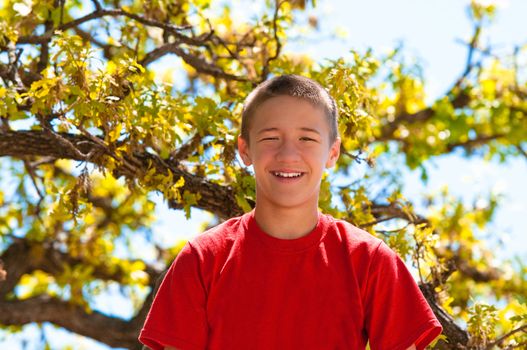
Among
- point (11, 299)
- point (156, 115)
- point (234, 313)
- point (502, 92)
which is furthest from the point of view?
point (502, 92)

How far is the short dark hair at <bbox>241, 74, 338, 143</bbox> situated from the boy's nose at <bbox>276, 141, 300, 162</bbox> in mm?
153

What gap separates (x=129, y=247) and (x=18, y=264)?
0.91m

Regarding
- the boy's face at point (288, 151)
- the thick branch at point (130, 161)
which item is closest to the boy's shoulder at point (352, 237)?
the boy's face at point (288, 151)

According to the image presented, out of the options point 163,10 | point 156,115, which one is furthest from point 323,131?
point 163,10

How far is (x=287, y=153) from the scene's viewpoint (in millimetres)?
2727

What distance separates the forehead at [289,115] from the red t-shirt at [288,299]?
30cm

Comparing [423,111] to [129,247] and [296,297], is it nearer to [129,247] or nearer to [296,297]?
[129,247]

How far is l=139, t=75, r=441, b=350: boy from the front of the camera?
269 cm

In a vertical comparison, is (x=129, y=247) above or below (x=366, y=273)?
above

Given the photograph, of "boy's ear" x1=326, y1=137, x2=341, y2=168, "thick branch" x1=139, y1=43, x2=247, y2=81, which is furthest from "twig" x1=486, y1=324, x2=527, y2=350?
"thick branch" x1=139, y1=43, x2=247, y2=81

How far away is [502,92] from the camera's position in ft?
23.7

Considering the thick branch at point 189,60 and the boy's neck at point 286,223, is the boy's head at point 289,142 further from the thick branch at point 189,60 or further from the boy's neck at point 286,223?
the thick branch at point 189,60

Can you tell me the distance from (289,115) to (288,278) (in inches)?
17.9

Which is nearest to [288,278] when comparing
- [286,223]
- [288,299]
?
[288,299]
